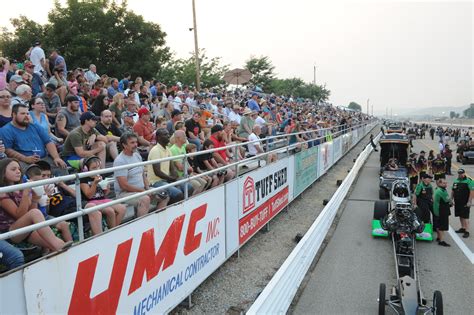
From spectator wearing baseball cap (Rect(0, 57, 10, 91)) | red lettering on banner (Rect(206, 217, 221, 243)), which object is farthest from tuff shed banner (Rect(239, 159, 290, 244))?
spectator wearing baseball cap (Rect(0, 57, 10, 91))

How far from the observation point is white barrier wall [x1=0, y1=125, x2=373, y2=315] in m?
3.09

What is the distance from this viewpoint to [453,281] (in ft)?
23.7

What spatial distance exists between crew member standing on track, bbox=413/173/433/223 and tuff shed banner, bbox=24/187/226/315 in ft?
19.6

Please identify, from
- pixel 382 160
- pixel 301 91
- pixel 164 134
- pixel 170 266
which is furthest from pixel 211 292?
pixel 301 91

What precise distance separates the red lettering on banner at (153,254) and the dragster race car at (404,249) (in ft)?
10.6

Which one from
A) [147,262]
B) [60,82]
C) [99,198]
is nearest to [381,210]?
[147,262]

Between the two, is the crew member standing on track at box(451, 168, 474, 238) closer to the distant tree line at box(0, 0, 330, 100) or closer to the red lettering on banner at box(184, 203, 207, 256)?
the red lettering on banner at box(184, 203, 207, 256)

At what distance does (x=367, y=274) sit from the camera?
295 inches

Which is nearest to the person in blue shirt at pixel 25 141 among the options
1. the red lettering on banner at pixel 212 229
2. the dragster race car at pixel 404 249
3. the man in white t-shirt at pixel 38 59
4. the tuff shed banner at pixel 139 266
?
the tuff shed banner at pixel 139 266

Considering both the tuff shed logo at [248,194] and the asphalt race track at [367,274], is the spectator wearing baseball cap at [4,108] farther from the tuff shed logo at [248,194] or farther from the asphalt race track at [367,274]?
the asphalt race track at [367,274]

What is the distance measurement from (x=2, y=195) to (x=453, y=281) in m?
7.70

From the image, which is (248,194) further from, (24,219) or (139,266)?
(24,219)

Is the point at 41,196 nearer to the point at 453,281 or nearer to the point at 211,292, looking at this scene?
the point at 211,292

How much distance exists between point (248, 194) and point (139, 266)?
13.1ft
